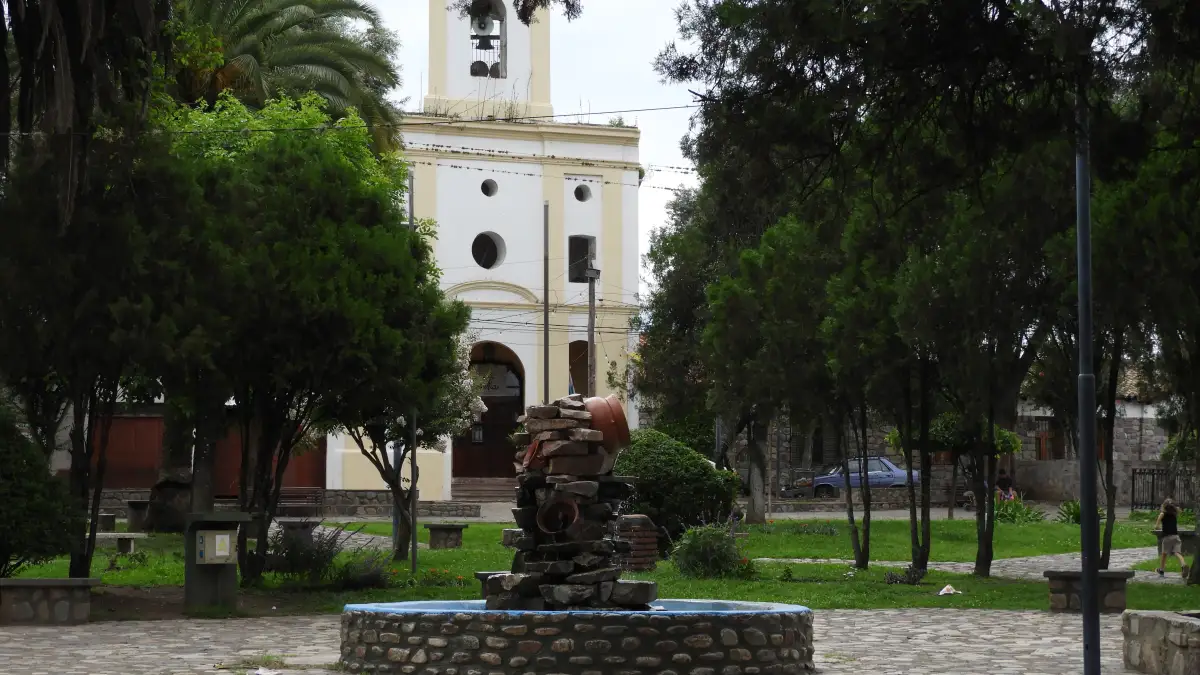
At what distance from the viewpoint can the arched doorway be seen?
166 ft

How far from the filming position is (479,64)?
46.5m

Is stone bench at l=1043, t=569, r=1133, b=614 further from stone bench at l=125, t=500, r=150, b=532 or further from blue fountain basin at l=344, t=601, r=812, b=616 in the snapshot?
stone bench at l=125, t=500, r=150, b=532

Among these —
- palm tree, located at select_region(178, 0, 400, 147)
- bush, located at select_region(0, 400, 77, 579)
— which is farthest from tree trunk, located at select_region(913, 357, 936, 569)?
palm tree, located at select_region(178, 0, 400, 147)

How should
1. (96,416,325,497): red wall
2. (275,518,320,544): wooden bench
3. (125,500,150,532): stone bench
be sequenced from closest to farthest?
(275,518,320,544): wooden bench < (125,500,150,532): stone bench < (96,416,325,497): red wall

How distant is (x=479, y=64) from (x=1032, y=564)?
25001 mm

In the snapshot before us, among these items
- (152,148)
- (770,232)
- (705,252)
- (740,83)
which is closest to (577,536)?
(740,83)

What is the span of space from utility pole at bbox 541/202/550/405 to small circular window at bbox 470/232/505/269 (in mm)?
1448

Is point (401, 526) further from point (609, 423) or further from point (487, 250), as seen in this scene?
point (487, 250)

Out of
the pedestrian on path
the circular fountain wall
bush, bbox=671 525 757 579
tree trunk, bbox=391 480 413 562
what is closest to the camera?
the circular fountain wall

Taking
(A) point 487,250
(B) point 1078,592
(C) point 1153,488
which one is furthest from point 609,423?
(C) point 1153,488

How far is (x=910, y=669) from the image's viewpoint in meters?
13.1

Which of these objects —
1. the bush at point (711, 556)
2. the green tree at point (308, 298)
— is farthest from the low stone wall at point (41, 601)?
the bush at point (711, 556)

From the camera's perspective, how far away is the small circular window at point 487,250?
4853cm

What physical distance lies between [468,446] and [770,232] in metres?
26.8
